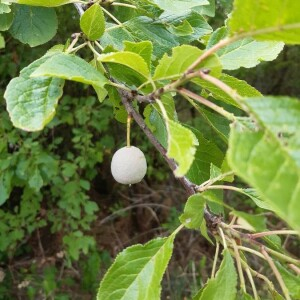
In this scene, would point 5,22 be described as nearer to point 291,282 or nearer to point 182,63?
point 182,63

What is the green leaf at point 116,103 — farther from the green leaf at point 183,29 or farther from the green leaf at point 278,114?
the green leaf at point 278,114

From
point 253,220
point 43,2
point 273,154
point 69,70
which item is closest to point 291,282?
point 253,220

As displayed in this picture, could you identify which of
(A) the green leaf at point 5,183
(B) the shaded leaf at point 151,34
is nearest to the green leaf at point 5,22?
(B) the shaded leaf at point 151,34

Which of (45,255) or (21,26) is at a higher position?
(21,26)

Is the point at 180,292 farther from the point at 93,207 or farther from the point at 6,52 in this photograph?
the point at 6,52

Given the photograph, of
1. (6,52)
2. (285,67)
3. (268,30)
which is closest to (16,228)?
(6,52)
